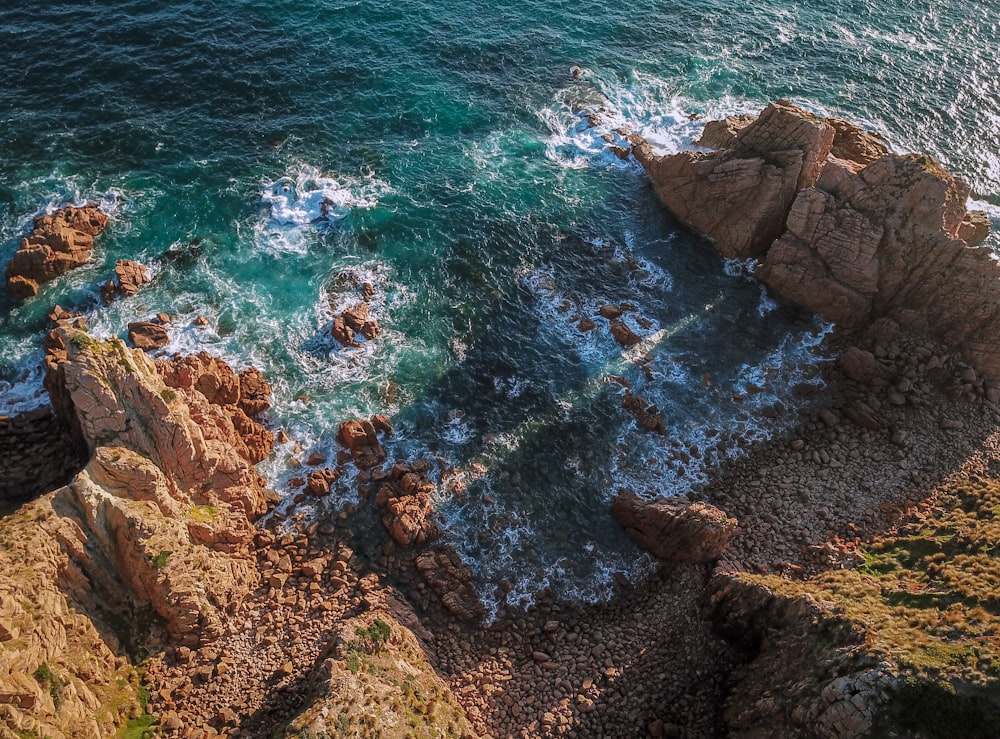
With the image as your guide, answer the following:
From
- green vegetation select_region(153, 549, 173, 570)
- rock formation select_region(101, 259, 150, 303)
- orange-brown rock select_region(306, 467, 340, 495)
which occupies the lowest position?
orange-brown rock select_region(306, 467, 340, 495)

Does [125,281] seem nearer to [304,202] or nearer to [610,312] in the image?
[304,202]

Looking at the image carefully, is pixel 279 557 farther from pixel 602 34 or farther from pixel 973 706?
pixel 602 34

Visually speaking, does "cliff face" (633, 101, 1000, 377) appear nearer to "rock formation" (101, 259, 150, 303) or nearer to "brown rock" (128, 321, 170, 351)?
"brown rock" (128, 321, 170, 351)

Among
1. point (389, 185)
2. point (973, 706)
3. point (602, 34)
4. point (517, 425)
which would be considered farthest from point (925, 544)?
point (602, 34)

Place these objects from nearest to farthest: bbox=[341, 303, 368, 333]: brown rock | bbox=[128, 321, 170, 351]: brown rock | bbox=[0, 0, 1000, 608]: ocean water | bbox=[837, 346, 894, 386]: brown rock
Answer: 1. bbox=[0, 0, 1000, 608]: ocean water
2. bbox=[128, 321, 170, 351]: brown rock
3. bbox=[837, 346, 894, 386]: brown rock
4. bbox=[341, 303, 368, 333]: brown rock

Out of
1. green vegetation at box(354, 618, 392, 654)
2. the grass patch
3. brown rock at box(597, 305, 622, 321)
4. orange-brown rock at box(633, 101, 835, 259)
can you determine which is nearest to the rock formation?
the grass patch

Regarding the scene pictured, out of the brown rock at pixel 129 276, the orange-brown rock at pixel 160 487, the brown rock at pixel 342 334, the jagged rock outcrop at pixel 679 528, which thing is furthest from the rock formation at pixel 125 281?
the jagged rock outcrop at pixel 679 528

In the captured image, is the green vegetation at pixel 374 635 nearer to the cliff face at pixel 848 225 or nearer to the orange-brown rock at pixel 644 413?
the orange-brown rock at pixel 644 413
